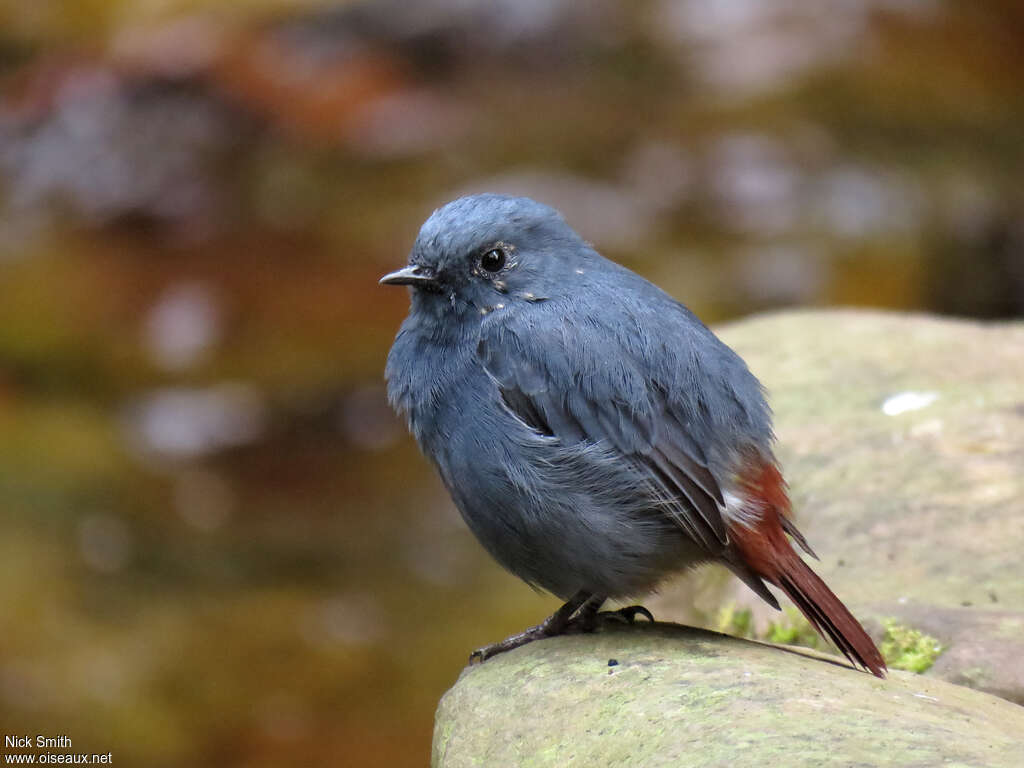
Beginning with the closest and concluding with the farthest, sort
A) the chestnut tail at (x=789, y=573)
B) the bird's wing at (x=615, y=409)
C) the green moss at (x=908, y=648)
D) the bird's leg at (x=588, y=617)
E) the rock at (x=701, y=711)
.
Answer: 1. the rock at (x=701, y=711)
2. the chestnut tail at (x=789, y=573)
3. the bird's wing at (x=615, y=409)
4. the green moss at (x=908, y=648)
5. the bird's leg at (x=588, y=617)

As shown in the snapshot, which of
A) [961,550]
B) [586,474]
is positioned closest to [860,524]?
[961,550]

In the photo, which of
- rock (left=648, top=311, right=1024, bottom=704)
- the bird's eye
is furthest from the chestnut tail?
the bird's eye

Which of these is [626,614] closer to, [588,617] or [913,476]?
[588,617]

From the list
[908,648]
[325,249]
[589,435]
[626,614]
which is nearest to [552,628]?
[626,614]

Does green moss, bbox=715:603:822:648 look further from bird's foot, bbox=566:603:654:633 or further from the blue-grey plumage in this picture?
the blue-grey plumage

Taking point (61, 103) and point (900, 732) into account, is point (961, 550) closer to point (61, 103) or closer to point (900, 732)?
point (900, 732)

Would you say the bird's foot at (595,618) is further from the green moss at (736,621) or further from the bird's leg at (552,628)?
the green moss at (736,621)

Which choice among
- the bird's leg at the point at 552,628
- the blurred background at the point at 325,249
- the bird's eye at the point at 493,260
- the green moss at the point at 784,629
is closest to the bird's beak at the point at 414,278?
the bird's eye at the point at 493,260

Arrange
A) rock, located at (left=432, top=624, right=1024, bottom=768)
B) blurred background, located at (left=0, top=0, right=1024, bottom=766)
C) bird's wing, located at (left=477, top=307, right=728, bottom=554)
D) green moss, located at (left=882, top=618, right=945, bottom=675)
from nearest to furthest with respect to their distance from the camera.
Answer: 1. rock, located at (left=432, top=624, right=1024, bottom=768)
2. bird's wing, located at (left=477, top=307, right=728, bottom=554)
3. green moss, located at (left=882, top=618, right=945, bottom=675)
4. blurred background, located at (left=0, top=0, right=1024, bottom=766)
